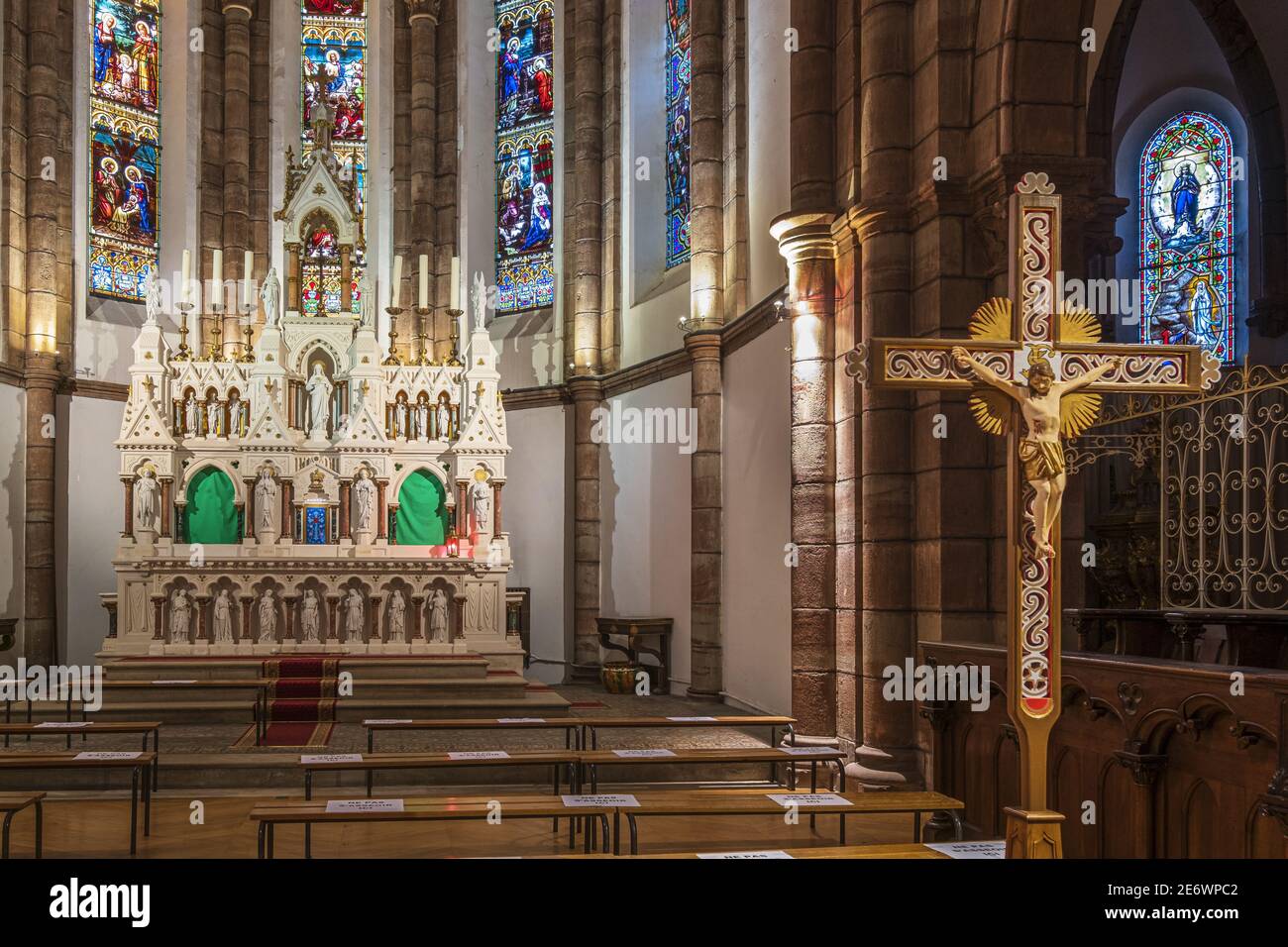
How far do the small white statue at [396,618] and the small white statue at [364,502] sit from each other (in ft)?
2.78

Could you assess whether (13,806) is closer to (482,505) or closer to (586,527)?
(482,505)

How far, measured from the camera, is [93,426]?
18.0 metres

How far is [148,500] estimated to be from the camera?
14.5 metres

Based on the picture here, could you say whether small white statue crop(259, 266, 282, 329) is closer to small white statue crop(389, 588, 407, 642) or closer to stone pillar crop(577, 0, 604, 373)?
small white statue crop(389, 588, 407, 642)

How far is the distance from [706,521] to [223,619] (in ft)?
17.5

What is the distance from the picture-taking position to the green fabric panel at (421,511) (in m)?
15.3

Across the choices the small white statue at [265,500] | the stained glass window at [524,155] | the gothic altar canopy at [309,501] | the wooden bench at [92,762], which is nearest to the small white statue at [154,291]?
the gothic altar canopy at [309,501]

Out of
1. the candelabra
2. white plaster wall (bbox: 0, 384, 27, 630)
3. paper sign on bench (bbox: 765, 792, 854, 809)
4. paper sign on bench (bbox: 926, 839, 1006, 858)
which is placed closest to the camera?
paper sign on bench (bbox: 926, 839, 1006, 858)

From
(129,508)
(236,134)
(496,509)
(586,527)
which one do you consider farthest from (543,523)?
(236,134)

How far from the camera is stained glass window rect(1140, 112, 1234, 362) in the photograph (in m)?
14.3

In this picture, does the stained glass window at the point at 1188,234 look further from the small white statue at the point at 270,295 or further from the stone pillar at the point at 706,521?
the small white statue at the point at 270,295

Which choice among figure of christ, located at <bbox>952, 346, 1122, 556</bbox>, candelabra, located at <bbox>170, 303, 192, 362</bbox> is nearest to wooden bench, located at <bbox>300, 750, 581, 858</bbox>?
figure of christ, located at <bbox>952, 346, 1122, 556</bbox>

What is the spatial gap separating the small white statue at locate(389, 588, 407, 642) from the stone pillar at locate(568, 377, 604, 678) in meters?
4.02

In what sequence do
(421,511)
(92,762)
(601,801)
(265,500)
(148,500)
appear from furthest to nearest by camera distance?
(421,511) < (265,500) < (148,500) < (92,762) < (601,801)
